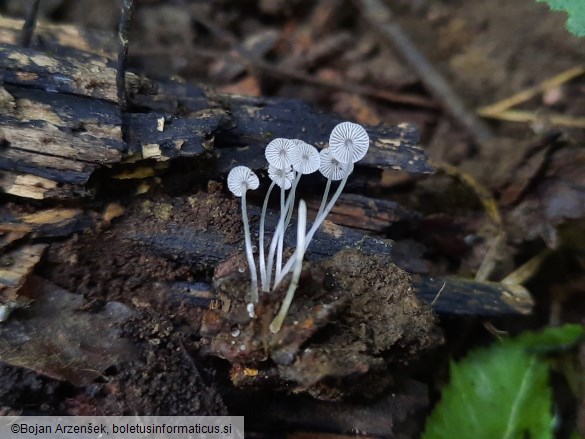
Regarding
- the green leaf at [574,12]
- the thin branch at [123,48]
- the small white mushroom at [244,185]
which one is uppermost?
the green leaf at [574,12]

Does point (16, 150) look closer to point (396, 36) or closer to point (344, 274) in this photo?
point (344, 274)

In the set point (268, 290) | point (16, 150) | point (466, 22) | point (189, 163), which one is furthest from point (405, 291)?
point (466, 22)

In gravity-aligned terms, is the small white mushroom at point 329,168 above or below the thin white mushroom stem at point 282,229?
above

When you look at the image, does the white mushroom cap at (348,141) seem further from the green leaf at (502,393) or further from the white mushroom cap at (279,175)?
the green leaf at (502,393)

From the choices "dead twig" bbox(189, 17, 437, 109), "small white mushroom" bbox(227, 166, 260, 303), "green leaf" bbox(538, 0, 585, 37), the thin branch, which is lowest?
"small white mushroom" bbox(227, 166, 260, 303)

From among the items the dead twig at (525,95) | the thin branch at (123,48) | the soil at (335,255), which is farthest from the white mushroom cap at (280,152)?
the dead twig at (525,95)

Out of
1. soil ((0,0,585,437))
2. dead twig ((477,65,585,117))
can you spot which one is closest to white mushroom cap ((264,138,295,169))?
soil ((0,0,585,437))

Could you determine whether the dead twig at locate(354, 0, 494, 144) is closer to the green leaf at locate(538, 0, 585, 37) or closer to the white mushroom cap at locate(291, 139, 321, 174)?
the green leaf at locate(538, 0, 585, 37)
